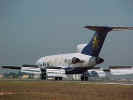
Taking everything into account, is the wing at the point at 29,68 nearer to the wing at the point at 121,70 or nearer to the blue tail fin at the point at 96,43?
the blue tail fin at the point at 96,43

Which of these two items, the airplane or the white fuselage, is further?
the white fuselage

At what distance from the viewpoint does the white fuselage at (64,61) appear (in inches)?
2503

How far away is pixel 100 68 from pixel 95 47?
803cm

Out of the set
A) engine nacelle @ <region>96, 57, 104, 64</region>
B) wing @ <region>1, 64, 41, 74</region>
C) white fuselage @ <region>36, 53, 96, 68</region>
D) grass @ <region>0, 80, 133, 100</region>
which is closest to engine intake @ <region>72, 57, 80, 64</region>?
white fuselage @ <region>36, 53, 96, 68</region>

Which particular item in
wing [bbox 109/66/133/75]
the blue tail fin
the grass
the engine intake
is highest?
the blue tail fin

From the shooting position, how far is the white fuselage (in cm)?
6358

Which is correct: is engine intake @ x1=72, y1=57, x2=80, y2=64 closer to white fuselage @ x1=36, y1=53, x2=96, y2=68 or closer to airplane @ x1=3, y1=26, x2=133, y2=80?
airplane @ x1=3, y1=26, x2=133, y2=80

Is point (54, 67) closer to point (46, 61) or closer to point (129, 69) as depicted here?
point (46, 61)

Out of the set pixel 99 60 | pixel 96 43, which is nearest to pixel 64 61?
pixel 96 43

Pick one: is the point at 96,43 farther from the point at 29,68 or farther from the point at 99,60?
the point at 29,68

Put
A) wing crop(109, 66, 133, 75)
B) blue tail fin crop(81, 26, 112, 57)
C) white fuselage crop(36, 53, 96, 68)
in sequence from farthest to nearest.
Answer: wing crop(109, 66, 133, 75)
white fuselage crop(36, 53, 96, 68)
blue tail fin crop(81, 26, 112, 57)

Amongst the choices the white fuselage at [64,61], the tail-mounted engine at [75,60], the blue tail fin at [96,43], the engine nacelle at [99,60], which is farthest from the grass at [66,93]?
the tail-mounted engine at [75,60]

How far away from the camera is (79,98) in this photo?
74.2ft

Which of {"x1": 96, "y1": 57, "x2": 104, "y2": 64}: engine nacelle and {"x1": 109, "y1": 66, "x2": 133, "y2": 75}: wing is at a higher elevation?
{"x1": 96, "y1": 57, "x2": 104, "y2": 64}: engine nacelle
